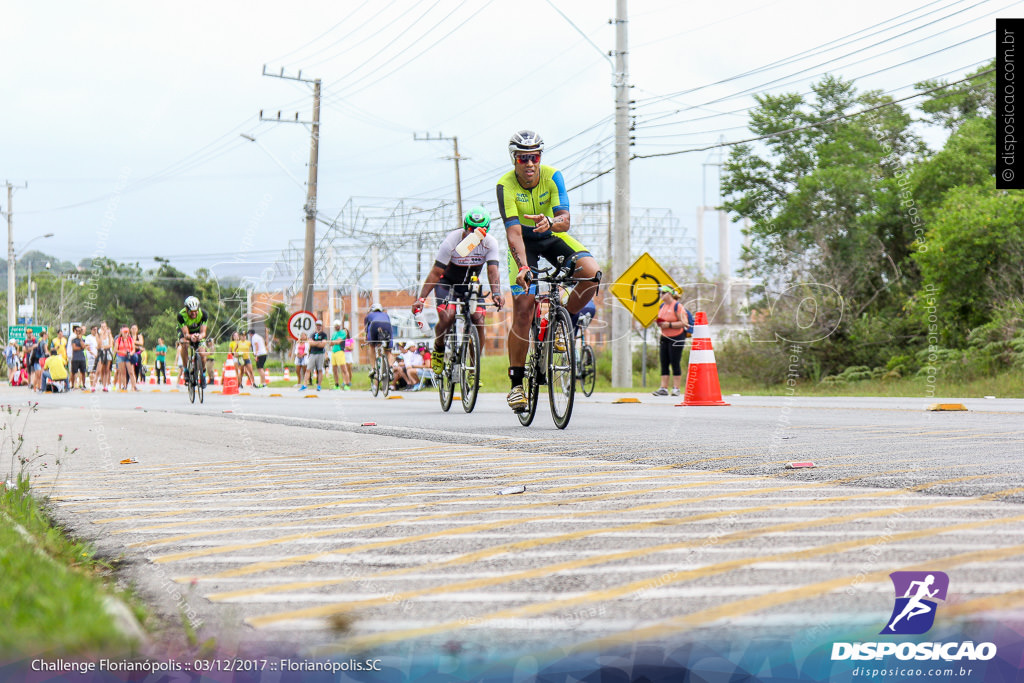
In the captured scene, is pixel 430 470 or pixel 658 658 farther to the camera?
pixel 430 470

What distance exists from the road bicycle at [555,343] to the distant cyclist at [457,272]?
2.29m

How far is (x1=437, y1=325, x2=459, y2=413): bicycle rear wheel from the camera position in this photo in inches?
456

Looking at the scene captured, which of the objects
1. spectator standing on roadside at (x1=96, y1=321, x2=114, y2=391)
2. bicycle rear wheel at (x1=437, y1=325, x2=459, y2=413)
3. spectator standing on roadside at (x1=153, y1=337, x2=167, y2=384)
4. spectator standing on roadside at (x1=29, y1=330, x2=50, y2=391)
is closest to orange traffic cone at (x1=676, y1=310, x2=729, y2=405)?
bicycle rear wheel at (x1=437, y1=325, x2=459, y2=413)

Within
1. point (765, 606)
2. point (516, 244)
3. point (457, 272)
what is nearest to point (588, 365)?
point (457, 272)

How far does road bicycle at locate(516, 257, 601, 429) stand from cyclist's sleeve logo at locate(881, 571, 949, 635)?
576 cm

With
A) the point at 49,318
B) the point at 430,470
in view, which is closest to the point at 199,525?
the point at 430,470

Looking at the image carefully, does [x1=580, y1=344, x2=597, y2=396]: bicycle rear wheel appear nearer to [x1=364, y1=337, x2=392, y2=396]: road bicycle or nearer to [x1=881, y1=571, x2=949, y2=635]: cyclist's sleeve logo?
[x1=364, y1=337, x2=392, y2=396]: road bicycle

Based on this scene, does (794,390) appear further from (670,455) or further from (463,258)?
(670,455)

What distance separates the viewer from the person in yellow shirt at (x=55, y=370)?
30.2 m

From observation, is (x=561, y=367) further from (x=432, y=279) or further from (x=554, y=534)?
(x=554, y=534)

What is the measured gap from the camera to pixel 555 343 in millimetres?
8773

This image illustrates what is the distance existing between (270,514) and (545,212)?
16.1ft

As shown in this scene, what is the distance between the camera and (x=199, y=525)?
4.36m

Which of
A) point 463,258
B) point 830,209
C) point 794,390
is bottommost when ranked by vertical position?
point 794,390
